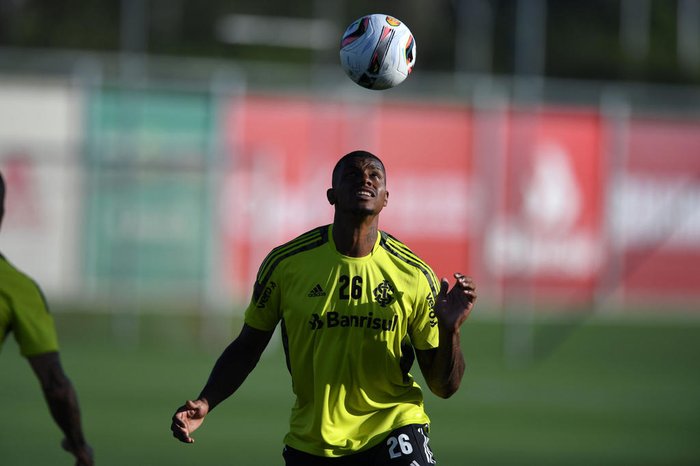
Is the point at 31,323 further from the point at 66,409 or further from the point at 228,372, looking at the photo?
the point at 228,372

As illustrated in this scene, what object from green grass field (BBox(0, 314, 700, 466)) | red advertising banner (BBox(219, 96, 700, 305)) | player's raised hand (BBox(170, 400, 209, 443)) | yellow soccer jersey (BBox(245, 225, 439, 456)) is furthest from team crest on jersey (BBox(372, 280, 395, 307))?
red advertising banner (BBox(219, 96, 700, 305))

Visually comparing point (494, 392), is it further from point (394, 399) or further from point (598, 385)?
point (394, 399)

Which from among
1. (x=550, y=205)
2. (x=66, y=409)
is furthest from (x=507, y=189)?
(x=66, y=409)

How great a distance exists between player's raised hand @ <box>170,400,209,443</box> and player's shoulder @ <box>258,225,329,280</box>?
703mm

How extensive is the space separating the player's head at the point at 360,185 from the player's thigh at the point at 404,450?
1083 mm

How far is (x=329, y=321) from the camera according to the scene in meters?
6.62

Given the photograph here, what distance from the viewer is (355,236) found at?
6.73m

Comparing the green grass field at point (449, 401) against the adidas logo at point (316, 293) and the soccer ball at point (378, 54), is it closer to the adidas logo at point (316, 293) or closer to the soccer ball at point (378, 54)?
the soccer ball at point (378, 54)

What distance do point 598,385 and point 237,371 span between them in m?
12.4

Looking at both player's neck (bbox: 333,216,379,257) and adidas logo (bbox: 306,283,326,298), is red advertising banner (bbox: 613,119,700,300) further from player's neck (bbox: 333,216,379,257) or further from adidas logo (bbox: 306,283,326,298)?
adidas logo (bbox: 306,283,326,298)

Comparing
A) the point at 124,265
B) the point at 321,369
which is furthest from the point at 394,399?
the point at 124,265

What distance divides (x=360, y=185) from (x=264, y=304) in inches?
29.9

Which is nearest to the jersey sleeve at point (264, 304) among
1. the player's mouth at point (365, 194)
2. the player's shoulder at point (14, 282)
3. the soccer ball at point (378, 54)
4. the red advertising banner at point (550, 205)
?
the player's mouth at point (365, 194)

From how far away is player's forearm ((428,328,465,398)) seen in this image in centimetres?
642
